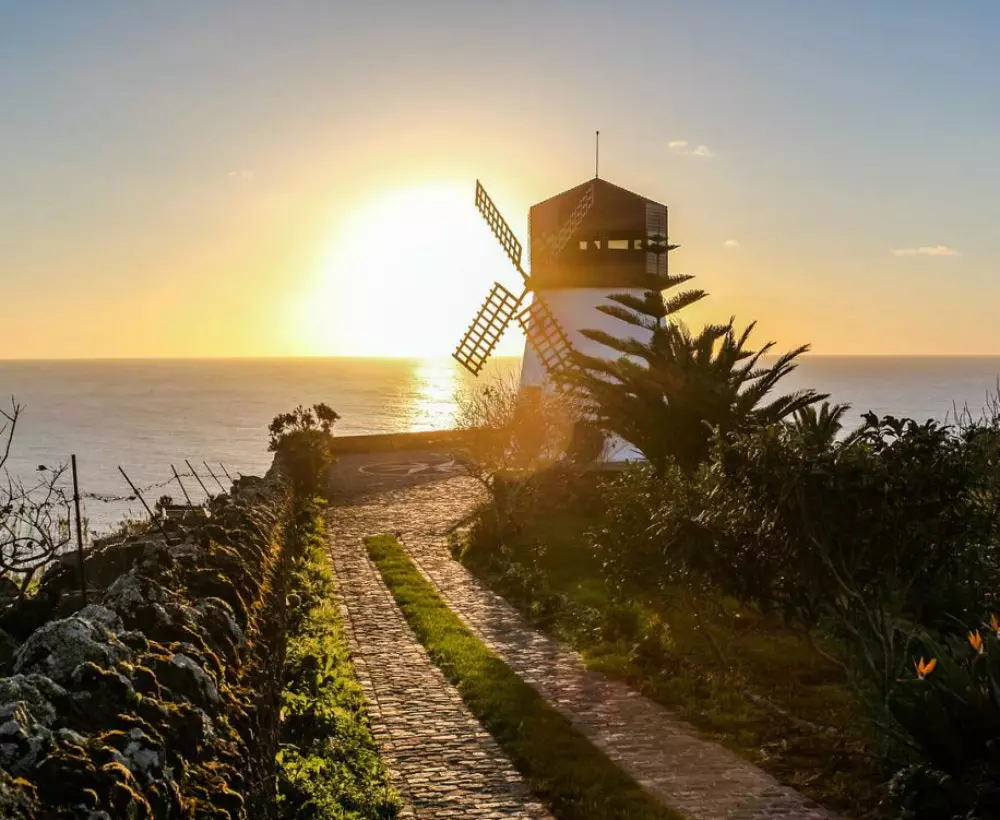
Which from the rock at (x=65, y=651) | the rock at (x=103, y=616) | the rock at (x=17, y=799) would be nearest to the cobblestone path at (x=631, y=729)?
the rock at (x=103, y=616)

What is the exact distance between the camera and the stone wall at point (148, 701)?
4188 millimetres

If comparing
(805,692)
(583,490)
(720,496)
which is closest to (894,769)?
(720,496)

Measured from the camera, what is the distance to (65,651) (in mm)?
5258

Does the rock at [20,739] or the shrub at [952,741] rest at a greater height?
the rock at [20,739]

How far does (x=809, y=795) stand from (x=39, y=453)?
93.9m

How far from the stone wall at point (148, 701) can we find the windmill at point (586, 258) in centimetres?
2691

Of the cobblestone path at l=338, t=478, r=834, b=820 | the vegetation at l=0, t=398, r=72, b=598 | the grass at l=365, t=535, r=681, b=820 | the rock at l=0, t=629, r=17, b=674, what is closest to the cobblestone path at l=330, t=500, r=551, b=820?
the grass at l=365, t=535, r=681, b=820

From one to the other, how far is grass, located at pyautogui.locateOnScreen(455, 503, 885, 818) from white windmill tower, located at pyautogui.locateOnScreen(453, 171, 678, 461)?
17421 millimetres

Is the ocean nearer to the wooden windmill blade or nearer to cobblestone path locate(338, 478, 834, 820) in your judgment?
the wooden windmill blade

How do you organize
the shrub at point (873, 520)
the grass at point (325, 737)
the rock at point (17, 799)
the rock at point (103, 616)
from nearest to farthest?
the rock at point (17, 799) → the rock at point (103, 616) → the grass at point (325, 737) → the shrub at point (873, 520)

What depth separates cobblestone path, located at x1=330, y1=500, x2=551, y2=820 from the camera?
29.1ft

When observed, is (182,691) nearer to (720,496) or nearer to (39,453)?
(720,496)

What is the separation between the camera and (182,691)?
19.7 feet

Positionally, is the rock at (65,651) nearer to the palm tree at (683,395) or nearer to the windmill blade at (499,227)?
the palm tree at (683,395)
